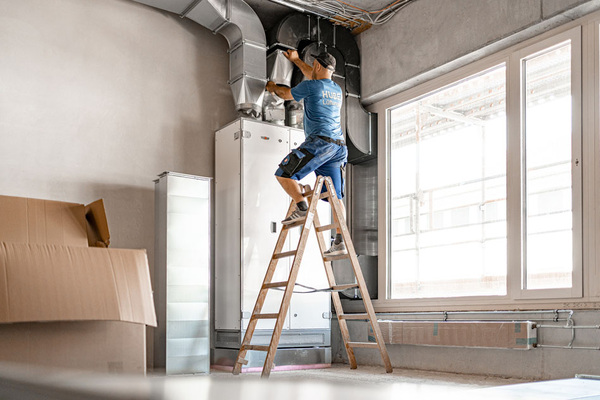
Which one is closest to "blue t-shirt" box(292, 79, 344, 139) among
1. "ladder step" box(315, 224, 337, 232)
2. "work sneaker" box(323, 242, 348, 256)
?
"ladder step" box(315, 224, 337, 232)

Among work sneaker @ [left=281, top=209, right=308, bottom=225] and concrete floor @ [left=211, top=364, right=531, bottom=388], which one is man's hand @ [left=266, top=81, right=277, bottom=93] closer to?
work sneaker @ [left=281, top=209, right=308, bottom=225]

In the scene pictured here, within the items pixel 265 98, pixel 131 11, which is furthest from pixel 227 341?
pixel 131 11

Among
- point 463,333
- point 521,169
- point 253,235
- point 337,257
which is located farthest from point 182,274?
point 521,169

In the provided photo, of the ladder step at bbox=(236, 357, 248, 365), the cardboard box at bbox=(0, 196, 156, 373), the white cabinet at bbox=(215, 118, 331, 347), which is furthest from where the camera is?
the white cabinet at bbox=(215, 118, 331, 347)

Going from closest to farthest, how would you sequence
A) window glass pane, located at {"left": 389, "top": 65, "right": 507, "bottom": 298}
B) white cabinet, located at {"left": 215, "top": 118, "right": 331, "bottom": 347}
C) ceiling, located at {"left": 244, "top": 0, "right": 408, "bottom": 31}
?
window glass pane, located at {"left": 389, "top": 65, "right": 507, "bottom": 298} < white cabinet, located at {"left": 215, "top": 118, "right": 331, "bottom": 347} < ceiling, located at {"left": 244, "top": 0, "right": 408, "bottom": 31}

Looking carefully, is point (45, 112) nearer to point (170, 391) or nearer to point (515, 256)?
point (515, 256)

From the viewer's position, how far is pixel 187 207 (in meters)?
3.93

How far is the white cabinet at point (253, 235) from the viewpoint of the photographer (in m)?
4.08

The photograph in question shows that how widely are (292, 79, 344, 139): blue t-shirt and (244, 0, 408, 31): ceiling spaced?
97 centimetres

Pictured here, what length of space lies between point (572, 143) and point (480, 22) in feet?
3.50

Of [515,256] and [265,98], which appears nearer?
[515,256]

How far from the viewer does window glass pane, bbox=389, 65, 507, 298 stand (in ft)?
12.9

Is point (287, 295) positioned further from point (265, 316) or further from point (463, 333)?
point (463, 333)

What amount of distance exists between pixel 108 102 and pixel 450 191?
2540 mm
